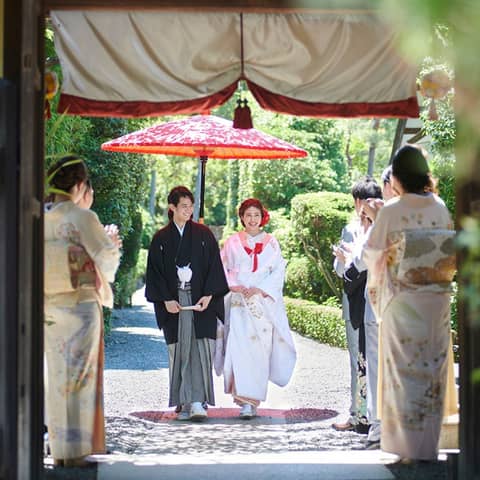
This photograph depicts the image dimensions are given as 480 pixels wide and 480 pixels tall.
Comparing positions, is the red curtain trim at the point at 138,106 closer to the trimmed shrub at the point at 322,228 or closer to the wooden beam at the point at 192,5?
the wooden beam at the point at 192,5

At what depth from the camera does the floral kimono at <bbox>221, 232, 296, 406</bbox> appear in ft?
32.1

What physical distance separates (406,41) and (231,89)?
4506 millimetres

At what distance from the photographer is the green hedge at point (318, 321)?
16.0 meters

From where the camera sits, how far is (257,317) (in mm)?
9852

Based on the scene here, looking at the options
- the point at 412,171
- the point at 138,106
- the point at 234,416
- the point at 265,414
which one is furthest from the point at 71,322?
the point at 265,414

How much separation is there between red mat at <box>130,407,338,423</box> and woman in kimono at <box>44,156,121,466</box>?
9.83 ft

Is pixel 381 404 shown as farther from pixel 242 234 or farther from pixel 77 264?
pixel 242 234

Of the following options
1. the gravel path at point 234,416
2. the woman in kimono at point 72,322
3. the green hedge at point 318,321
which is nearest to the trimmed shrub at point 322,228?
the green hedge at point 318,321

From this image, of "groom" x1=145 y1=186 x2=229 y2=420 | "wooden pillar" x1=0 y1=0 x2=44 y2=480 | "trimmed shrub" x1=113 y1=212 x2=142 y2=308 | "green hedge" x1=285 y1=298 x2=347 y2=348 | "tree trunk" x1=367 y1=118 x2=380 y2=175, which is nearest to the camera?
"wooden pillar" x1=0 y1=0 x2=44 y2=480

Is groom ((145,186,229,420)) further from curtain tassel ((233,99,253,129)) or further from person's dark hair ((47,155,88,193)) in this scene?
person's dark hair ((47,155,88,193))

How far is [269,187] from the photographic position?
21.9m

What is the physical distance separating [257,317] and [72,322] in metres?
3.57

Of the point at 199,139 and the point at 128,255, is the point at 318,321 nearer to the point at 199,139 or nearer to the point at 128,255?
the point at 128,255

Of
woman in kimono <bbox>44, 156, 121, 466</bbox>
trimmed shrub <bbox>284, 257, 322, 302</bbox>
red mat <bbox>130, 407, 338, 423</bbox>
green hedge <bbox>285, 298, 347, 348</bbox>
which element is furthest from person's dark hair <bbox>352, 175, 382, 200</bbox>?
trimmed shrub <bbox>284, 257, 322, 302</bbox>
